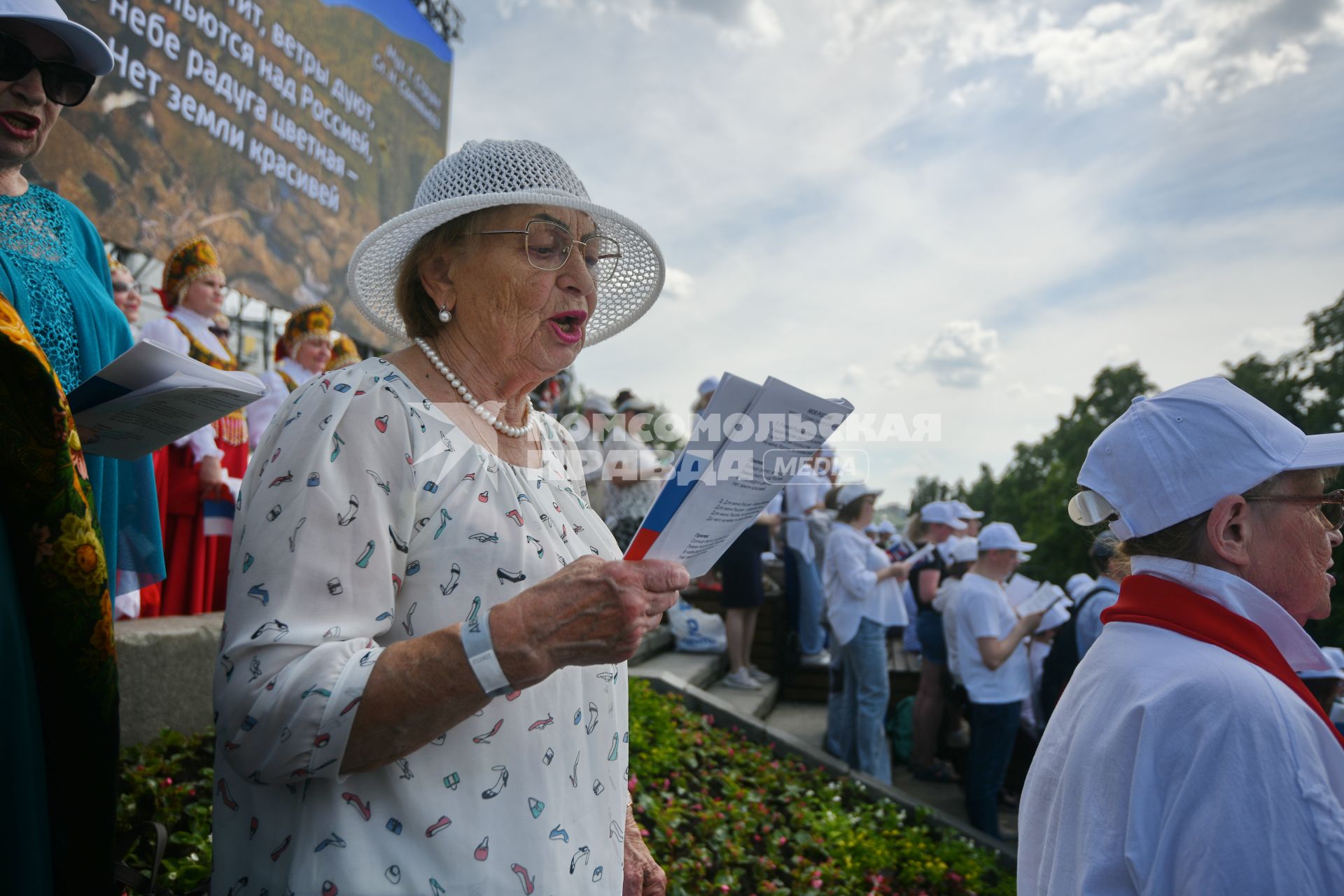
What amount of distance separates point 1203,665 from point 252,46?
9.41m

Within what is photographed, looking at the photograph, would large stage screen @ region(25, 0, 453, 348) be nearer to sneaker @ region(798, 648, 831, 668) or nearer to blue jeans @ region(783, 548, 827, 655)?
blue jeans @ region(783, 548, 827, 655)

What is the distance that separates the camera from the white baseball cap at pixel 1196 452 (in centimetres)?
172

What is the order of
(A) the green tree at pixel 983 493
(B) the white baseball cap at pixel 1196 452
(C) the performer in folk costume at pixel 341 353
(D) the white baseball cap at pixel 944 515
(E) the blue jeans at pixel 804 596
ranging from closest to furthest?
(B) the white baseball cap at pixel 1196 452
(C) the performer in folk costume at pixel 341 353
(E) the blue jeans at pixel 804 596
(D) the white baseball cap at pixel 944 515
(A) the green tree at pixel 983 493

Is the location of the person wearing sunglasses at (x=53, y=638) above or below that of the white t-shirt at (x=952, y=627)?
above

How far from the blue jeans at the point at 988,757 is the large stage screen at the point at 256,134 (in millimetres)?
7786

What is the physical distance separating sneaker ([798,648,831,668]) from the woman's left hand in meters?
6.93

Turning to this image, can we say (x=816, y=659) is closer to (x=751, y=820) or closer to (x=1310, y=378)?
(x=751, y=820)

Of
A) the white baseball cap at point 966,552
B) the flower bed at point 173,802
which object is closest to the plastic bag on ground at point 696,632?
the white baseball cap at point 966,552

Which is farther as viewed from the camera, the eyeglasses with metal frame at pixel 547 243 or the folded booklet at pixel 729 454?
the eyeglasses with metal frame at pixel 547 243

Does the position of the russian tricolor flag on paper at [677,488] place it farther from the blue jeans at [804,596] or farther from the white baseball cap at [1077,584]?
the white baseball cap at [1077,584]

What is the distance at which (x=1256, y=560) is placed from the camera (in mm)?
1741

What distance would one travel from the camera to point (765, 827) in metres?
4.90

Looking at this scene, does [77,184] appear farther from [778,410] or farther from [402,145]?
[778,410]

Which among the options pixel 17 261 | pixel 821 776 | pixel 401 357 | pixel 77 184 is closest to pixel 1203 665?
pixel 401 357
